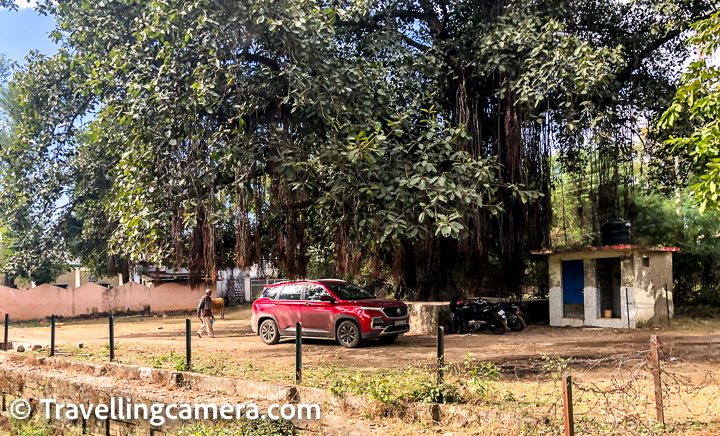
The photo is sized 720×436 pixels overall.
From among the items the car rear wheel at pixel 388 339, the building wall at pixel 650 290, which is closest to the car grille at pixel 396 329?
the car rear wheel at pixel 388 339

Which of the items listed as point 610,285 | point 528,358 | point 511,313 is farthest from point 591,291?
point 528,358

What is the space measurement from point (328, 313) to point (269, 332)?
205cm

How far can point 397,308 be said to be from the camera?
14.1 meters

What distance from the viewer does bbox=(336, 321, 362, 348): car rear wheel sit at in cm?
1344

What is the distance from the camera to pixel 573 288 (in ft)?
58.7

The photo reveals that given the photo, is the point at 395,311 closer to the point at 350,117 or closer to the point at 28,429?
the point at 350,117

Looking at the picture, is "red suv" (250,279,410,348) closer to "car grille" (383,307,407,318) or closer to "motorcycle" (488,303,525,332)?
"car grille" (383,307,407,318)

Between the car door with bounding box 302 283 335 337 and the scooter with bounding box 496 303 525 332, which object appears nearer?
the car door with bounding box 302 283 335 337

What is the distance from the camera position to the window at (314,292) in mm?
14312

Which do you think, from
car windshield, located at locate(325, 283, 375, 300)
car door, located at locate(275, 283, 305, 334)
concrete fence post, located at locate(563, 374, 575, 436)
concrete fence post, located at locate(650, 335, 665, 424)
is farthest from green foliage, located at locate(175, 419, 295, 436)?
car door, located at locate(275, 283, 305, 334)

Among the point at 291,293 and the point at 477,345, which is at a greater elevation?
the point at 291,293

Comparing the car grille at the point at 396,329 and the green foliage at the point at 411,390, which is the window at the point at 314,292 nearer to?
the car grille at the point at 396,329

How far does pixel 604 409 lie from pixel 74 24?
14.3 metres

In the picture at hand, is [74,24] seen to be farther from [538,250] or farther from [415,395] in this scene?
[538,250]
